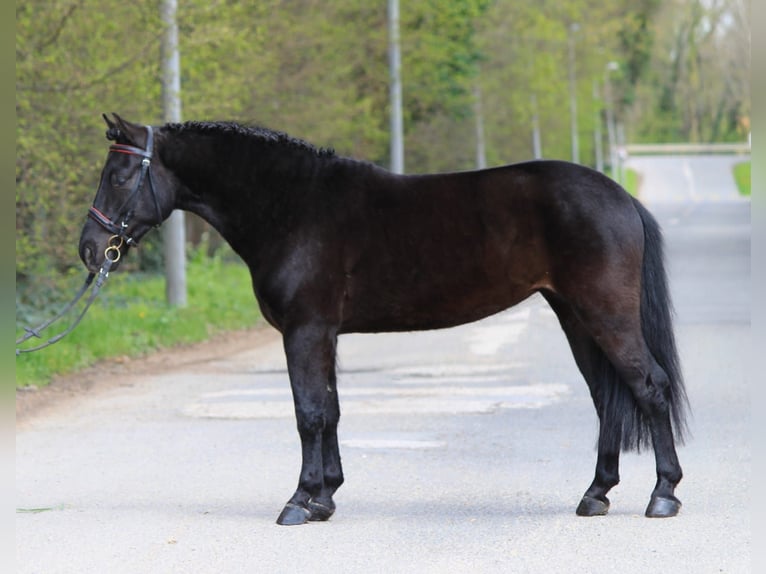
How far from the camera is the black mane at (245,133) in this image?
7684mm

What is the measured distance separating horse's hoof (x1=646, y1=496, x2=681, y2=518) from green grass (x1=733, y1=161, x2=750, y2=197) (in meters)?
68.6

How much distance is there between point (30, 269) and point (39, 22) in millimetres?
2898

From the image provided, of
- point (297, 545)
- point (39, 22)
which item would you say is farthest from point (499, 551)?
point (39, 22)

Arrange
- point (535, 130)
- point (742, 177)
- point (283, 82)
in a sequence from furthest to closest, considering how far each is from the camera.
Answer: point (742, 177) < point (535, 130) < point (283, 82)

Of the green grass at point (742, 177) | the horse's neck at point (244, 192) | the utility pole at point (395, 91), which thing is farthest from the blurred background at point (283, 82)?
the green grass at point (742, 177)

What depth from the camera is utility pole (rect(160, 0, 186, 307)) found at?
17.0 m

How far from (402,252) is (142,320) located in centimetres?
1042

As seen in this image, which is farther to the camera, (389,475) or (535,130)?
(535,130)

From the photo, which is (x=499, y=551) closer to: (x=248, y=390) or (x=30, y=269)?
(x=248, y=390)

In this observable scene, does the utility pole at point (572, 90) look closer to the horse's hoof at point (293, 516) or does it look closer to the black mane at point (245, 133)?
the black mane at point (245, 133)

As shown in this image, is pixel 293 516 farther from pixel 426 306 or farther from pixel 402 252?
pixel 402 252

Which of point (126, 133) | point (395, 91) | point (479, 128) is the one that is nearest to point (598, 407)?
point (126, 133)

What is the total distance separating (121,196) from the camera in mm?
7539

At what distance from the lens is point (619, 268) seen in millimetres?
7383
